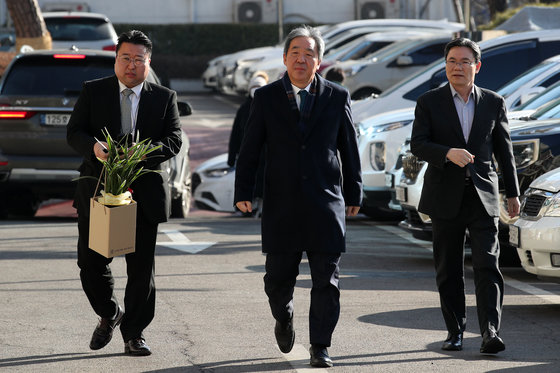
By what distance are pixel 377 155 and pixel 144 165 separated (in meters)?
6.56

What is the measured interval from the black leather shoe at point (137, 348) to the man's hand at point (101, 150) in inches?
41.5

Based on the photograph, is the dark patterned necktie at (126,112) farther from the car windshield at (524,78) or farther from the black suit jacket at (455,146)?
the car windshield at (524,78)

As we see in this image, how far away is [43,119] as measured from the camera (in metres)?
12.9

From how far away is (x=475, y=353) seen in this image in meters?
6.92

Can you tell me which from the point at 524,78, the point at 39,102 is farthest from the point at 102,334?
the point at 524,78

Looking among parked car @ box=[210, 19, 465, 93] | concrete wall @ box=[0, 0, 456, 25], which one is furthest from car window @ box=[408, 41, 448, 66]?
concrete wall @ box=[0, 0, 456, 25]

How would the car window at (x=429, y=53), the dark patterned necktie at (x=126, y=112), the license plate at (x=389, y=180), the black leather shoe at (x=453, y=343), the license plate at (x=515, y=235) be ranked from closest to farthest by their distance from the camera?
the dark patterned necktie at (x=126, y=112) < the black leather shoe at (x=453, y=343) < the license plate at (x=515, y=235) < the license plate at (x=389, y=180) < the car window at (x=429, y=53)

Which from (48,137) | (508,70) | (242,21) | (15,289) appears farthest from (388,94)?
(242,21)

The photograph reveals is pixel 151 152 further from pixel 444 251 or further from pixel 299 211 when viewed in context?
pixel 444 251

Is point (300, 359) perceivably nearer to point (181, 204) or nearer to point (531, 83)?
point (531, 83)

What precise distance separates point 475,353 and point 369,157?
6355 millimetres

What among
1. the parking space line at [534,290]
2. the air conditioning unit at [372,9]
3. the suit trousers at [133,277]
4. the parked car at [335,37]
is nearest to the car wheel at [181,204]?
the parking space line at [534,290]

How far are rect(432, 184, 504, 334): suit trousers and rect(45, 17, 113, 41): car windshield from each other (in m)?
17.4

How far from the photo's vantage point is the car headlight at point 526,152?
953cm
